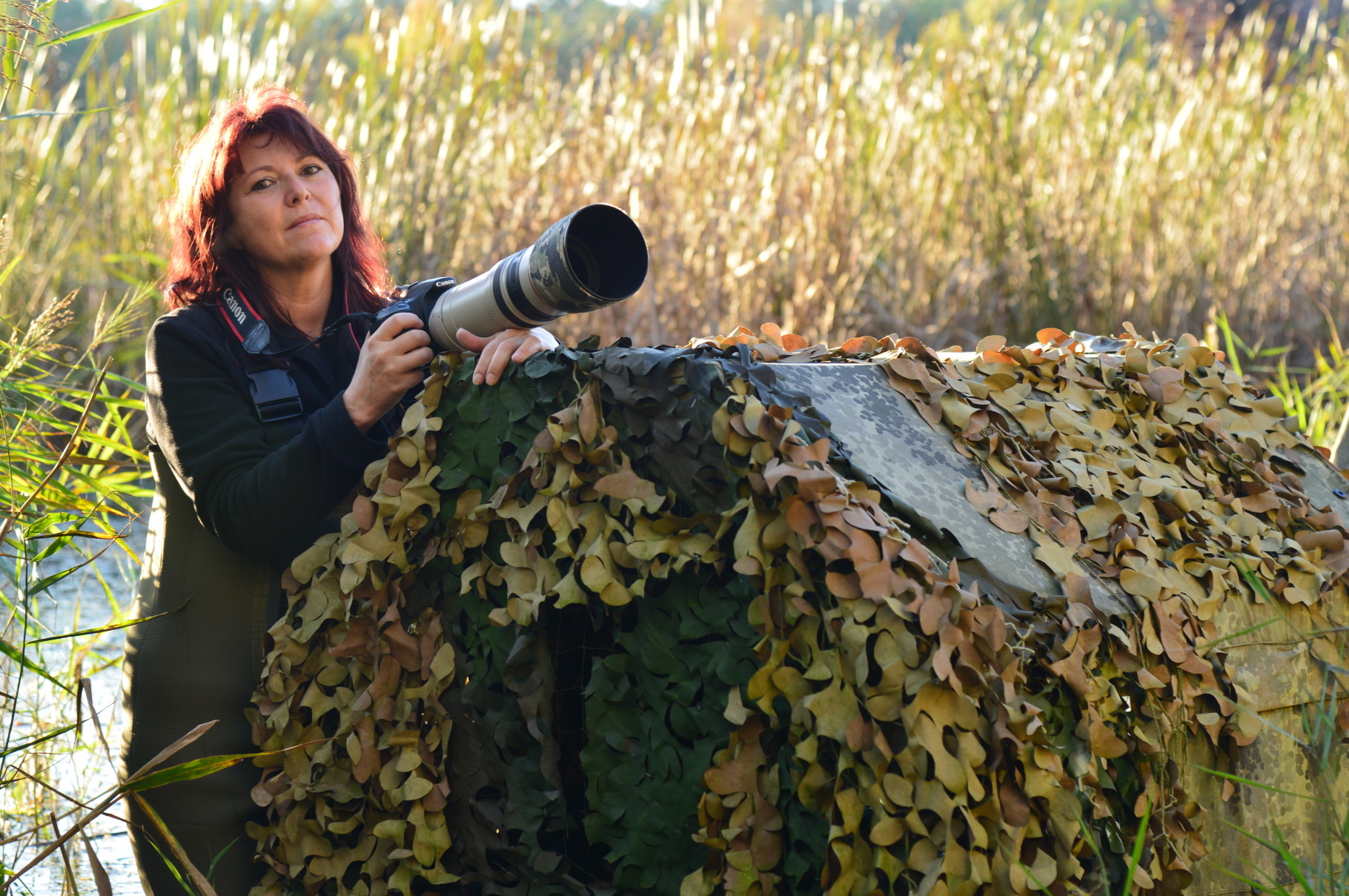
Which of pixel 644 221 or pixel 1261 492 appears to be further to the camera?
pixel 644 221

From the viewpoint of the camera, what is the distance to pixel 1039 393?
6.82 ft

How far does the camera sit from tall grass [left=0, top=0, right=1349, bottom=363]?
503 cm

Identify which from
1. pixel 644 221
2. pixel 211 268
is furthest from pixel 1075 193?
pixel 211 268

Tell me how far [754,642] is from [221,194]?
4.63 feet

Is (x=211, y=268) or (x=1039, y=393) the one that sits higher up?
(x=211, y=268)

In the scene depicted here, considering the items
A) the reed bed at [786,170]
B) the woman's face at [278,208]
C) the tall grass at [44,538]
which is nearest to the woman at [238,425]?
the woman's face at [278,208]

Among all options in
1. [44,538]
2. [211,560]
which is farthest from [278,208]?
[44,538]

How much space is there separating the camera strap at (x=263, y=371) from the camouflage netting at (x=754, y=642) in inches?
11.6

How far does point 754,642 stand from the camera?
1.59 m

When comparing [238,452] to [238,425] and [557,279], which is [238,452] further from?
[557,279]

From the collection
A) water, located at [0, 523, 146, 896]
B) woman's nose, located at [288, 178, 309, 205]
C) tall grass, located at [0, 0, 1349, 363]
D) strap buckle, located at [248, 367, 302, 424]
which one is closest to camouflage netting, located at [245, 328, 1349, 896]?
strap buckle, located at [248, 367, 302, 424]

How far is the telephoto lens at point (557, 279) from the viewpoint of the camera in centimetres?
181

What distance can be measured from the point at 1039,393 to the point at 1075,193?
3.56 m

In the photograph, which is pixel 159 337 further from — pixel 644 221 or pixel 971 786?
pixel 644 221
